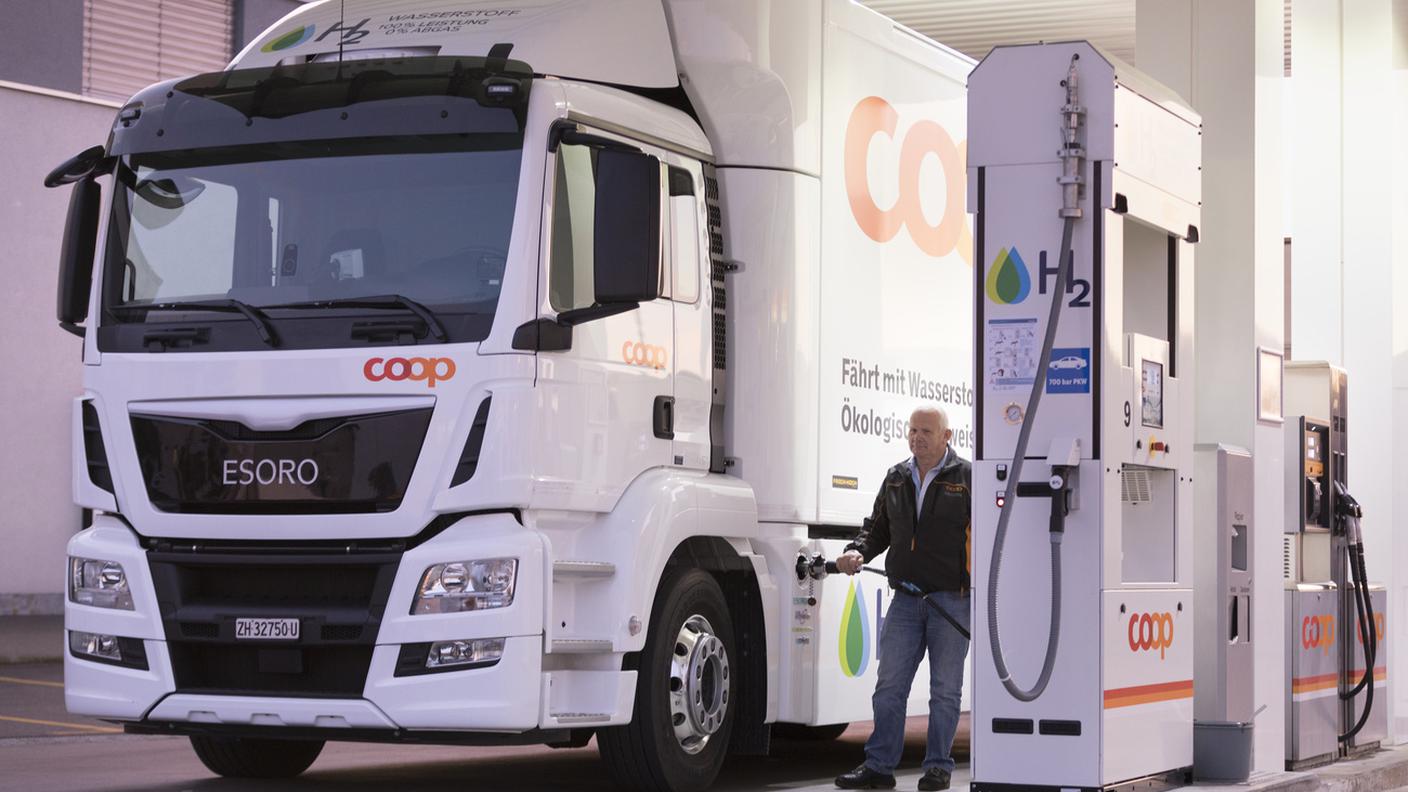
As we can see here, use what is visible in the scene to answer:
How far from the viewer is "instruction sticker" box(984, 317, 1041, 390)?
27.5ft

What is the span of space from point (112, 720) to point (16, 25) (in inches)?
566

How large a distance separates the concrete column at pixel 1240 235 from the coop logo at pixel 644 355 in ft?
8.78

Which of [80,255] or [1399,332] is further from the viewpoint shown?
[1399,332]

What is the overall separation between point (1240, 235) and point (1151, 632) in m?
2.31

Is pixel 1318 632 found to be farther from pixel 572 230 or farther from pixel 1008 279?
pixel 572 230

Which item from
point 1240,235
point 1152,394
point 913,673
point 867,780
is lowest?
point 867,780

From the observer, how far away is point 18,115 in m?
21.5

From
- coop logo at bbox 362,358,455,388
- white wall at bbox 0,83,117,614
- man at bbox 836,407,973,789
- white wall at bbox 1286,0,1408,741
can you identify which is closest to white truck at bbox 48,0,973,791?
coop logo at bbox 362,358,455,388

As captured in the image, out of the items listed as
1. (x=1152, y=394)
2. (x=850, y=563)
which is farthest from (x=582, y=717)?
(x=1152, y=394)

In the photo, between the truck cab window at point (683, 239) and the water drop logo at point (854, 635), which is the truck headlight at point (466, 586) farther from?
the water drop logo at point (854, 635)

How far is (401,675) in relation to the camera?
826 centimetres

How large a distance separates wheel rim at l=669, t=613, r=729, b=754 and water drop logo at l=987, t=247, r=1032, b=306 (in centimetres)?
205

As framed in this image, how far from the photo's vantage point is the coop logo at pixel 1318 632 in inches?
438

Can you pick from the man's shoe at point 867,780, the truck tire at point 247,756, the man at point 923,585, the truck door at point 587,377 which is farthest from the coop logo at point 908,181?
the truck tire at point 247,756
